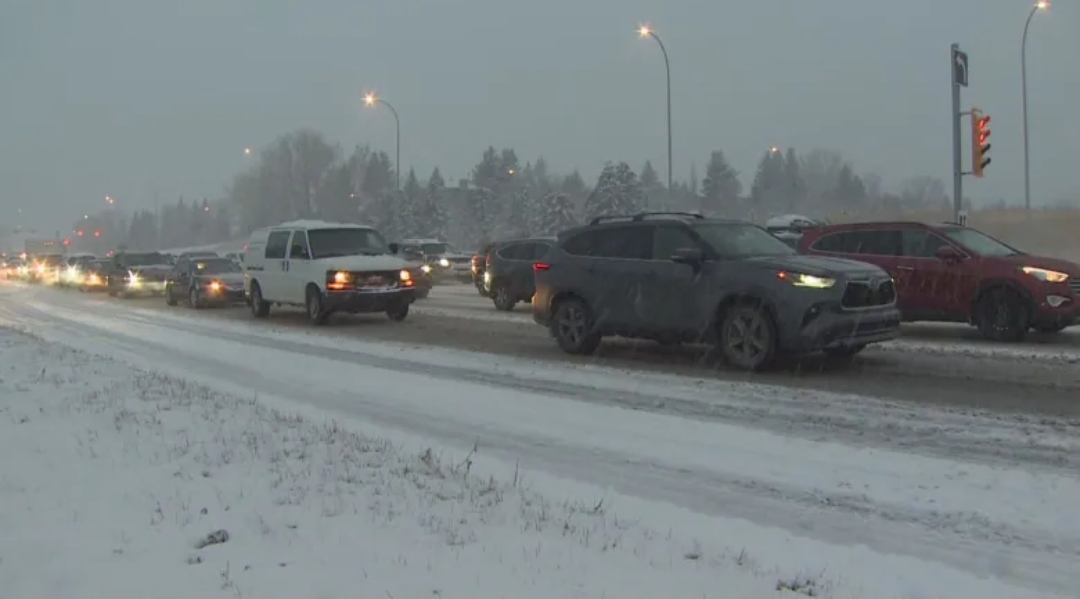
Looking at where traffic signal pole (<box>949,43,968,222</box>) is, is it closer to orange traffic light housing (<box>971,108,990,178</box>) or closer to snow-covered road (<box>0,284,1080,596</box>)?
orange traffic light housing (<box>971,108,990,178</box>)

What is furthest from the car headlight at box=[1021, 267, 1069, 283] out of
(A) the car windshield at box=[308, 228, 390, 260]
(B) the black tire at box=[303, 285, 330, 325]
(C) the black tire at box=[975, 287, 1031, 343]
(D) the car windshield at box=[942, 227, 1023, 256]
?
(B) the black tire at box=[303, 285, 330, 325]

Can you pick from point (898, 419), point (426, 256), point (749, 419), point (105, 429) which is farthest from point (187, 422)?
point (426, 256)

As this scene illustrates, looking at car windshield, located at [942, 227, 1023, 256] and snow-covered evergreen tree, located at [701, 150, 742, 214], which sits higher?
snow-covered evergreen tree, located at [701, 150, 742, 214]

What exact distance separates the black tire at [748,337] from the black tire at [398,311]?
9771 millimetres

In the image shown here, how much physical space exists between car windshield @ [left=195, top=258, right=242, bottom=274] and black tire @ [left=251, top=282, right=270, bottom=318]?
614 cm

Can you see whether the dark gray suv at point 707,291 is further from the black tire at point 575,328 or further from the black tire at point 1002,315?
the black tire at point 1002,315

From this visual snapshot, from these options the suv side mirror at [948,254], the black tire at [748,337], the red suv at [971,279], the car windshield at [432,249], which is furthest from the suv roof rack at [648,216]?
the car windshield at [432,249]

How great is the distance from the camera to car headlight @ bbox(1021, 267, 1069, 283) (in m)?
13.7

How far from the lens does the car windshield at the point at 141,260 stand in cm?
3803

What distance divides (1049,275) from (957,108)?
13842mm

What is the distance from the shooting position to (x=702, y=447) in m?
7.84

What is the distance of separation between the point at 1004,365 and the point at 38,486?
1039 cm

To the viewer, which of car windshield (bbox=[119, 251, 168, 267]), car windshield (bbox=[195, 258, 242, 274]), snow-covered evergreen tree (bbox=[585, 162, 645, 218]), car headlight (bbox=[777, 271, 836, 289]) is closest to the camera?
car headlight (bbox=[777, 271, 836, 289])

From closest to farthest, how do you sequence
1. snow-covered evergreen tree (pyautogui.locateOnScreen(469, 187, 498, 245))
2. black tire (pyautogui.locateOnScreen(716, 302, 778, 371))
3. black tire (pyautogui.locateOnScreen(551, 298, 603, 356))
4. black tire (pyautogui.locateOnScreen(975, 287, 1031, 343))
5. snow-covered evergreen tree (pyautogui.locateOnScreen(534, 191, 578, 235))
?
black tire (pyautogui.locateOnScreen(716, 302, 778, 371))
black tire (pyautogui.locateOnScreen(551, 298, 603, 356))
black tire (pyautogui.locateOnScreen(975, 287, 1031, 343))
snow-covered evergreen tree (pyautogui.locateOnScreen(534, 191, 578, 235))
snow-covered evergreen tree (pyautogui.locateOnScreen(469, 187, 498, 245))
